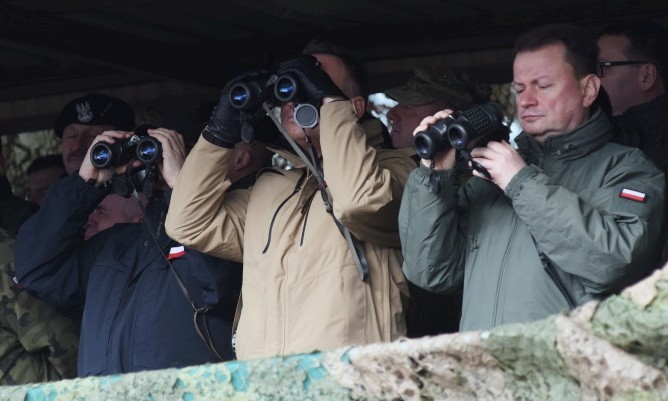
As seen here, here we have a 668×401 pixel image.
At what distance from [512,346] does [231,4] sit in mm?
3380

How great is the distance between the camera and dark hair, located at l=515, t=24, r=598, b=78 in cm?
356

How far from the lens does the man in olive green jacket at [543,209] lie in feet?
10.2

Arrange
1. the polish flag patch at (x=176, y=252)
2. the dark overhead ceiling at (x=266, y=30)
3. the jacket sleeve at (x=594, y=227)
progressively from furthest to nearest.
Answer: the dark overhead ceiling at (x=266, y=30), the polish flag patch at (x=176, y=252), the jacket sleeve at (x=594, y=227)

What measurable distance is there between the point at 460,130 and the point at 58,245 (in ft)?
5.62

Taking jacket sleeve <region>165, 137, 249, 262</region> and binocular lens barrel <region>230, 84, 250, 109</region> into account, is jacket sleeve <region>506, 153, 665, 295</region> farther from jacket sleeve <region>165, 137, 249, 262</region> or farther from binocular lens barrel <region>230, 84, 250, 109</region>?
jacket sleeve <region>165, 137, 249, 262</region>

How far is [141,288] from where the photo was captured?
4.29m

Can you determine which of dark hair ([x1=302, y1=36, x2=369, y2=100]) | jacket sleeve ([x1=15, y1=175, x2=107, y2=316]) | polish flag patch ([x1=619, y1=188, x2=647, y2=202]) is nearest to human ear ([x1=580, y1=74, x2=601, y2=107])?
polish flag patch ([x1=619, y1=188, x2=647, y2=202])

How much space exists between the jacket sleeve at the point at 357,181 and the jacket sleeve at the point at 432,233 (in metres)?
0.16

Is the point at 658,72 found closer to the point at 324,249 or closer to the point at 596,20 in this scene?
the point at 596,20

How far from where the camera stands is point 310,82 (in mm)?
3855

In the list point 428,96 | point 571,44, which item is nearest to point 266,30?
point 428,96

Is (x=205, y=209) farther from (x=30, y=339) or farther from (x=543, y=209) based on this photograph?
(x=543, y=209)

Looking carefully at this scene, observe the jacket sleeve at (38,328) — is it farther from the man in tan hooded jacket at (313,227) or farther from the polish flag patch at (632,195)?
the polish flag patch at (632,195)

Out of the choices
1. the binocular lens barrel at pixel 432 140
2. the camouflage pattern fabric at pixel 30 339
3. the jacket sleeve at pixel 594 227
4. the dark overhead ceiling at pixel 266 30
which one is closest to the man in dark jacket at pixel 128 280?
the camouflage pattern fabric at pixel 30 339
